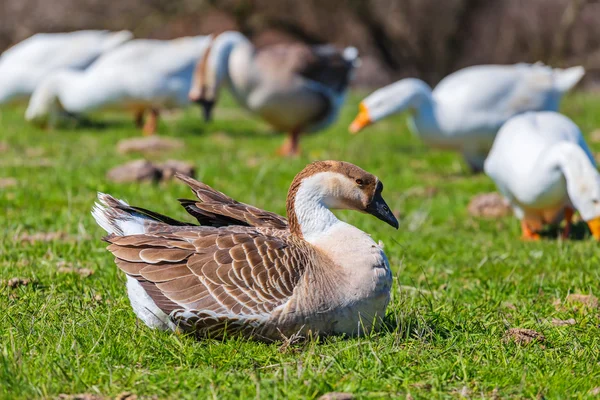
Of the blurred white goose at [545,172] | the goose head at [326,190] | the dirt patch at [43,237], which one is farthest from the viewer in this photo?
the blurred white goose at [545,172]

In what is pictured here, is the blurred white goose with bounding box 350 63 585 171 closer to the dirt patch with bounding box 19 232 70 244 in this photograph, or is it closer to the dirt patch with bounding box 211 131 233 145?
the dirt patch with bounding box 211 131 233 145

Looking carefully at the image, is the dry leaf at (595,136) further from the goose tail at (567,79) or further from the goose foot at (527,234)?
the goose foot at (527,234)

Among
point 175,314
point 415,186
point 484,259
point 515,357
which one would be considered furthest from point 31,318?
point 415,186

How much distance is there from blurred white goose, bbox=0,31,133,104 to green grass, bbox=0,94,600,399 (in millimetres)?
5297

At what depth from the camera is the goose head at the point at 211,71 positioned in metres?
11.7

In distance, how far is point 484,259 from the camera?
5.89 m

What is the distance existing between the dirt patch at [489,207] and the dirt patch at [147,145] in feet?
14.8

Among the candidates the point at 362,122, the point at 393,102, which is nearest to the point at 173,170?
the point at 362,122

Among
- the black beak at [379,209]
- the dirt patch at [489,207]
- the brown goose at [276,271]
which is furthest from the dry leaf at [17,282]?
the dirt patch at [489,207]

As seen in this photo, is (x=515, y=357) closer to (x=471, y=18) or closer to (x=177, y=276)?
(x=177, y=276)

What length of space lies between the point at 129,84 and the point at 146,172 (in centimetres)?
433

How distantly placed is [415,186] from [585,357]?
586cm

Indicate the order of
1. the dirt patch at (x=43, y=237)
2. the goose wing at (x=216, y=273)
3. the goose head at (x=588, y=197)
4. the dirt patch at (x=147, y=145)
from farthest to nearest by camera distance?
the dirt patch at (x=147, y=145)
the goose head at (x=588, y=197)
the dirt patch at (x=43, y=237)
the goose wing at (x=216, y=273)

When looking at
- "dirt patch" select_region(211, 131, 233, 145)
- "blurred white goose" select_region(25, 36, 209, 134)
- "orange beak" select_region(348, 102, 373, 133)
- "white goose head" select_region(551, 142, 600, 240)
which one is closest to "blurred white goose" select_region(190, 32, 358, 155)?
"dirt patch" select_region(211, 131, 233, 145)
